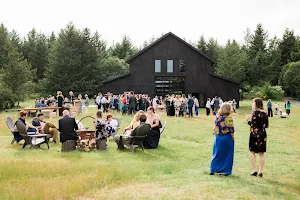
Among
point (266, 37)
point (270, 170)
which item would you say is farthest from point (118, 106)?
point (266, 37)

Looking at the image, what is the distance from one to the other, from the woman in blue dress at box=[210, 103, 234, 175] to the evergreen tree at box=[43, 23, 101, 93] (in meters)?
48.3

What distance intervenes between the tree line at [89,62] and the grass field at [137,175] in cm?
3086

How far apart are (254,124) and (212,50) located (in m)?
76.1

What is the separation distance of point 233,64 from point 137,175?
199ft

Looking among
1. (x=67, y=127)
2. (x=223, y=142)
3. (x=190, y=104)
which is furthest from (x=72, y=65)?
(x=223, y=142)

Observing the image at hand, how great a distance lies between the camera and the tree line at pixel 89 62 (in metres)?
48.5

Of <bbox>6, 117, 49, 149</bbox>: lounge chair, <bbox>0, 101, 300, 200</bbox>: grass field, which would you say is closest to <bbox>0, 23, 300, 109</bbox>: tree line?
<bbox>6, 117, 49, 149</bbox>: lounge chair

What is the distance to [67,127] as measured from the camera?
12.7 m

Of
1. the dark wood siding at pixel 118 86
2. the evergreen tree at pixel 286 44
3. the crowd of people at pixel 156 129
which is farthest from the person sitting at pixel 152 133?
the evergreen tree at pixel 286 44

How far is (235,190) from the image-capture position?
324 inches

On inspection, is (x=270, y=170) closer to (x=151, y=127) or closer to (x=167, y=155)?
A: (x=167, y=155)

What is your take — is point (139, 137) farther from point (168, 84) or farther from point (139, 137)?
point (168, 84)

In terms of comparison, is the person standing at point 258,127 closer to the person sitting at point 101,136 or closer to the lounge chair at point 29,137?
the person sitting at point 101,136

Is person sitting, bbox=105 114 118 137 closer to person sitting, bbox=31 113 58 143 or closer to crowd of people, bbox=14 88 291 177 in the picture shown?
crowd of people, bbox=14 88 291 177
